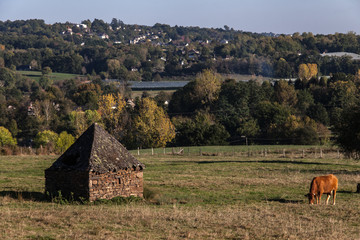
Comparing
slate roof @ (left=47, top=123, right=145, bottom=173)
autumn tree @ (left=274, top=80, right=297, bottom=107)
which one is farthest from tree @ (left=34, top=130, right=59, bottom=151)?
slate roof @ (left=47, top=123, right=145, bottom=173)

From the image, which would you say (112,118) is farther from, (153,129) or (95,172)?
(95,172)

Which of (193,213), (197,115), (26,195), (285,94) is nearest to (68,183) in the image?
(26,195)

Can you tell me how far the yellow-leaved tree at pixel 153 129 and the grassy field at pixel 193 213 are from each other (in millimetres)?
62166

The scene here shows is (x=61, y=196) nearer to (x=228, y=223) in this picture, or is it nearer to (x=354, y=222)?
(x=228, y=223)

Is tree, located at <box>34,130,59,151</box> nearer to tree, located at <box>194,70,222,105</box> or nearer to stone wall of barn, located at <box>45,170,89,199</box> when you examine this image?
tree, located at <box>194,70,222,105</box>

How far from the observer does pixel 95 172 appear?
2466 cm

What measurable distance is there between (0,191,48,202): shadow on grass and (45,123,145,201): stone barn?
1.88 feet

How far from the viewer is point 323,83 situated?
138 m

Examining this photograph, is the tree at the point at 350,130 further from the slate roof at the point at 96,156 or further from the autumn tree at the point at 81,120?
the autumn tree at the point at 81,120

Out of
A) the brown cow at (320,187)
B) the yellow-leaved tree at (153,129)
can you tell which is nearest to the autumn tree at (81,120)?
the yellow-leaved tree at (153,129)

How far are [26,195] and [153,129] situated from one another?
7341cm

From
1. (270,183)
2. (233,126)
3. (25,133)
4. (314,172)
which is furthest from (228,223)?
(25,133)

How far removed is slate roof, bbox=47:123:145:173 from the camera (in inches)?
983

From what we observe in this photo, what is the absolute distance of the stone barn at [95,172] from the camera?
24719 mm
